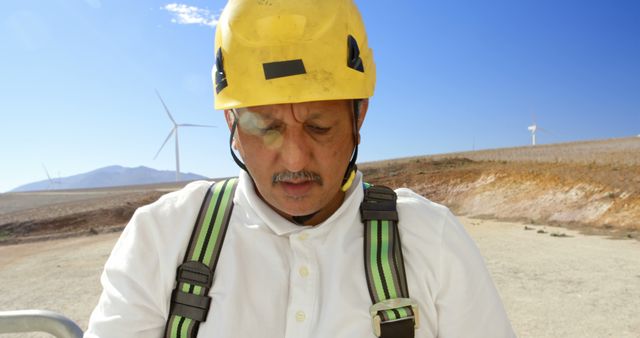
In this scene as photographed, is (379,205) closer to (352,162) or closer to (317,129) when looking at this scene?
(352,162)

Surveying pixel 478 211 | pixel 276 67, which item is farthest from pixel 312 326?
pixel 478 211

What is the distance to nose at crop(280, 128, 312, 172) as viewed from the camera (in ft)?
5.74

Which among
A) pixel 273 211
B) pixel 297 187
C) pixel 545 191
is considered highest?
pixel 297 187

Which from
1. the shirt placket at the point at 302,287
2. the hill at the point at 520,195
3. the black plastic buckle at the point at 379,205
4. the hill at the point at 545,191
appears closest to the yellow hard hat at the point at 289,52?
the black plastic buckle at the point at 379,205

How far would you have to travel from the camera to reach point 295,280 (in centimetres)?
171

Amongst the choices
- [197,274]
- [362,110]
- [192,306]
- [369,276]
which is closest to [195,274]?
[197,274]

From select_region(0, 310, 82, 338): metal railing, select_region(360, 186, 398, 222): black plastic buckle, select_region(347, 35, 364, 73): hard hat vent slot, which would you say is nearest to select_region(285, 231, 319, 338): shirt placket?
select_region(360, 186, 398, 222): black plastic buckle

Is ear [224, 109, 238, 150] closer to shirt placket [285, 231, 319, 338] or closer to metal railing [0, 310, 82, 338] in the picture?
shirt placket [285, 231, 319, 338]

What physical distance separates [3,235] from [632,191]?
73.9ft

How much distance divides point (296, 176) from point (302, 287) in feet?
1.38

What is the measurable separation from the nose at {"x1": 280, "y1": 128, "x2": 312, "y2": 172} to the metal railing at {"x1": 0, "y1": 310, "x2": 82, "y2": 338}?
1170 millimetres

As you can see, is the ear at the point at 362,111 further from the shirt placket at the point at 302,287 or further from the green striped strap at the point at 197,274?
the green striped strap at the point at 197,274

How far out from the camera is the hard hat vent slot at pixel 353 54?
193 centimetres

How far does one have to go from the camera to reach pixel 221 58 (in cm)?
202
